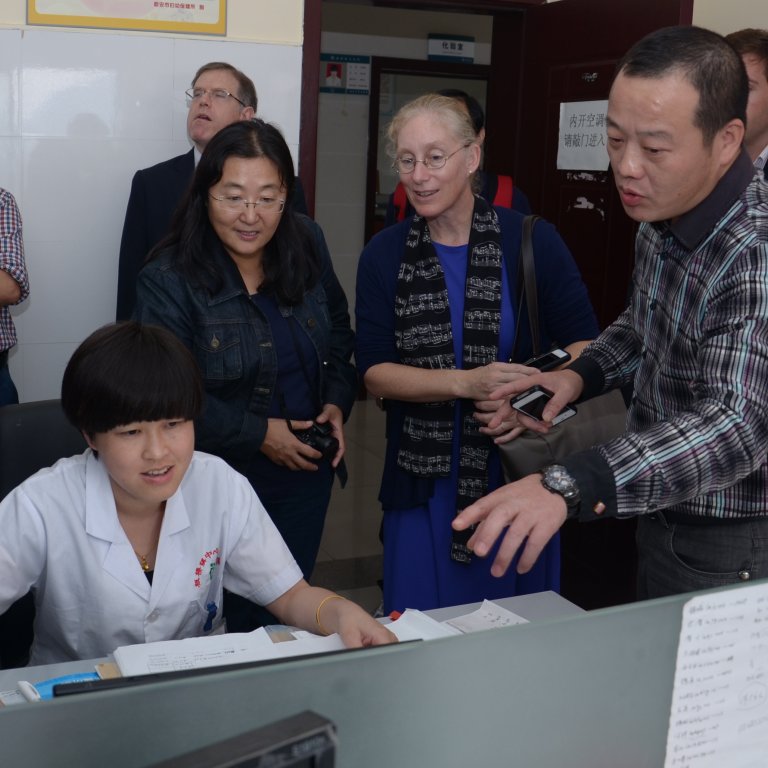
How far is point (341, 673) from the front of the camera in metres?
0.72

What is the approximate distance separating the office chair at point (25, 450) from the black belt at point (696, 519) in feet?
3.73

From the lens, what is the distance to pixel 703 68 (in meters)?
1.32

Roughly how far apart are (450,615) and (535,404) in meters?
0.43

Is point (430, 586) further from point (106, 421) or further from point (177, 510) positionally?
point (106, 421)

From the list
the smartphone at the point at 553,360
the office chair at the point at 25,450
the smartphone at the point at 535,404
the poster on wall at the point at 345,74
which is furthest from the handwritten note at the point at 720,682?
the poster on wall at the point at 345,74

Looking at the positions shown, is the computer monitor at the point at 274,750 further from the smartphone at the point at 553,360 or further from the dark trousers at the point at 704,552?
the smartphone at the point at 553,360

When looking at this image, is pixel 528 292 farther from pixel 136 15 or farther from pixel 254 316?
pixel 136 15

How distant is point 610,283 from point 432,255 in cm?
165

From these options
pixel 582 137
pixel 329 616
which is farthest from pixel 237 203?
pixel 582 137

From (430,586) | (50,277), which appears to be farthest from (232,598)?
(50,277)

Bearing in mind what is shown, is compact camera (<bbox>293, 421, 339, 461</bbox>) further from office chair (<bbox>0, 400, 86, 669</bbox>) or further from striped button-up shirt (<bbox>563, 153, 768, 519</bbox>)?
striped button-up shirt (<bbox>563, 153, 768, 519</bbox>)

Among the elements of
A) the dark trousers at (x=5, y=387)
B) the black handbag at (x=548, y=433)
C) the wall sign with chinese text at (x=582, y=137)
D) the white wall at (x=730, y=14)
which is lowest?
the dark trousers at (x=5, y=387)

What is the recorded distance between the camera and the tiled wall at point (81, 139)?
347cm

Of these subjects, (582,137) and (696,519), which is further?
(582,137)
